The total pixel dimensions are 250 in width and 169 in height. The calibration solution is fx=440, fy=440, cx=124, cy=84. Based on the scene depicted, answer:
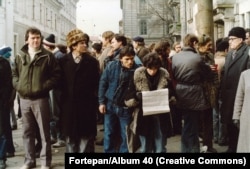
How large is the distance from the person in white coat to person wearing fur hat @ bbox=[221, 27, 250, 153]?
1.36 metres

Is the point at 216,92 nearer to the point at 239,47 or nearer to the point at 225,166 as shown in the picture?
the point at 239,47

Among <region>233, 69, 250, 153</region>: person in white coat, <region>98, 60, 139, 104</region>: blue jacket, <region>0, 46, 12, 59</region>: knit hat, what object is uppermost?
<region>0, 46, 12, 59</region>: knit hat

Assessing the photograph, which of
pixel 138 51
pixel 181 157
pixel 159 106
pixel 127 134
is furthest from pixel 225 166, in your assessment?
pixel 138 51

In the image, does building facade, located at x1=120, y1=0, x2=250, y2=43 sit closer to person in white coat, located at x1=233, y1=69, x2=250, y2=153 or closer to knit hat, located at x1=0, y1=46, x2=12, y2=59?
knit hat, located at x1=0, y1=46, x2=12, y2=59

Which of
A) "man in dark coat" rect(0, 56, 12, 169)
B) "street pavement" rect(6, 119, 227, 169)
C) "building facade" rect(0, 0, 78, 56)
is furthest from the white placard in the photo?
"building facade" rect(0, 0, 78, 56)

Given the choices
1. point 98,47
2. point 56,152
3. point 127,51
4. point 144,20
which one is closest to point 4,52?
point 56,152

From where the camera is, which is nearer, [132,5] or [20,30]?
[20,30]

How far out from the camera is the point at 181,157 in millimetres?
4590

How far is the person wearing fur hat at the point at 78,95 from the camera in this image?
20.0 feet

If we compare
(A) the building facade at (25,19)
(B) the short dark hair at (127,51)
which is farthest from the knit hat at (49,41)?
(A) the building facade at (25,19)

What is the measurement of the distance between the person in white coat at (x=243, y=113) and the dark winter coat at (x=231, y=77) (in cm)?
139

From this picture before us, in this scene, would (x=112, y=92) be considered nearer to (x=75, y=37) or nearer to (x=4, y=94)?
(x=75, y=37)

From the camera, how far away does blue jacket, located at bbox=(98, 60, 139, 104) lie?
6.32 metres

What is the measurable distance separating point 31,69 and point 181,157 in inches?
107
